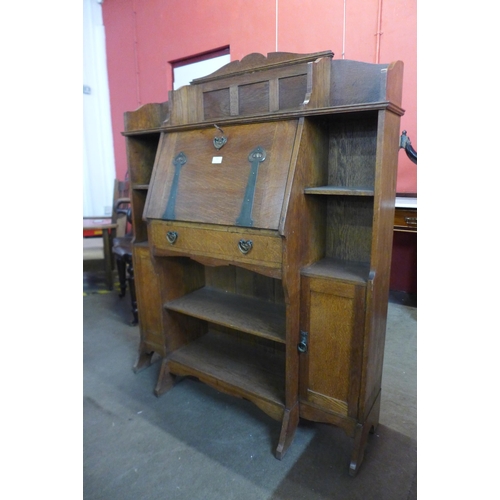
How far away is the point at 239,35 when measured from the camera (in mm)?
3447

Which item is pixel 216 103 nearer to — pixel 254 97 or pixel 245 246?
pixel 254 97

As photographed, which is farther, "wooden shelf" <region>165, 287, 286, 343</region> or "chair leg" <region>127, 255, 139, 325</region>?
"chair leg" <region>127, 255, 139, 325</region>

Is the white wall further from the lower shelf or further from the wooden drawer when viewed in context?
the wooden drawer

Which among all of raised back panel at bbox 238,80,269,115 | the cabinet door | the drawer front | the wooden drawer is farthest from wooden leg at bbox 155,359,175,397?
the wooden drawer

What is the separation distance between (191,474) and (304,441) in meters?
0.55

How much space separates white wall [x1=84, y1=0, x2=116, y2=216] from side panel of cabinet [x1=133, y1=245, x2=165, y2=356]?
10.1 ft

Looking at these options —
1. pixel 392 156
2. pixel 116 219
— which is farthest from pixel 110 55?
pixel 392 156

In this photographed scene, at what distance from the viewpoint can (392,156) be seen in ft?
4.84

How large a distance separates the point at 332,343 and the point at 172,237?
0.91 metres

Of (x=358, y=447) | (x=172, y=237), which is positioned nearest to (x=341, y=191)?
(x=172, y=237)

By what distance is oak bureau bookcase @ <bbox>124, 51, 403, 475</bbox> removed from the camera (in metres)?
1.46

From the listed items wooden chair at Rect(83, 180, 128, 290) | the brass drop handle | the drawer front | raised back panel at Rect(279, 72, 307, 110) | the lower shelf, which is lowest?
the lower shelf

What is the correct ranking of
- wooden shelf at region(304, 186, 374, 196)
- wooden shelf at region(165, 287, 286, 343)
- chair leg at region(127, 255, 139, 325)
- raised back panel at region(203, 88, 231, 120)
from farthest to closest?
chair leg at region(127, 255, 139, 325), raised back panel at region(203, 88, 231, 120), wooden shelf at region(165, 287, 286, 343), wooden shelf at region(304, 186, 374, 196)
